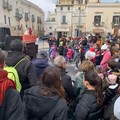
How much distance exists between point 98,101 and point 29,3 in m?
56.1

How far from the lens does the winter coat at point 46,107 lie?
6.09 ft

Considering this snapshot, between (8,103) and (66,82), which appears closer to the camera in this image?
(8,103)

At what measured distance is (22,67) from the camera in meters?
2.89

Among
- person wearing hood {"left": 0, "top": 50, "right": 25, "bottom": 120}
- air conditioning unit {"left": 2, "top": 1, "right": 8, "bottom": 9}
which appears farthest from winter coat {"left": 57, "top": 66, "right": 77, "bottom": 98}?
air conditioning unit {"left": 2, "top": 1, "right": 8, "bottom": 9}

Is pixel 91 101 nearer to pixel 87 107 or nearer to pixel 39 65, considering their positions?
pixel 87 107

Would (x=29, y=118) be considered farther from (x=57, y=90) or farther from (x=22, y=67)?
(x=22, y=67)

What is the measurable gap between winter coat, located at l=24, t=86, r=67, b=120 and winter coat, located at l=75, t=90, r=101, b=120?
19.3 inches

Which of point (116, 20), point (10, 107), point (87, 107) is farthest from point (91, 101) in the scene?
point (116, 20)

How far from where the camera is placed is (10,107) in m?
1.60

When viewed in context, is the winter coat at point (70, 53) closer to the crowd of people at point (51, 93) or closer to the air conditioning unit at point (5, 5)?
the crowd of people at point (51, 93)

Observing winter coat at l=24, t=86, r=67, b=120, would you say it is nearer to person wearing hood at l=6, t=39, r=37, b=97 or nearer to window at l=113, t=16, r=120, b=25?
person wearing hood at l=6, t=39, r=37, b=97

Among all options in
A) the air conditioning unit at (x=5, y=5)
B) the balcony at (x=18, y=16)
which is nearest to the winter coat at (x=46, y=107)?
the air conditioning unit at (x=5, y=5)

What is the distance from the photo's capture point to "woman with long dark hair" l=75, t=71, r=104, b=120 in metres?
2.31

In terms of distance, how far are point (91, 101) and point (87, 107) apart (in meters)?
0.10
